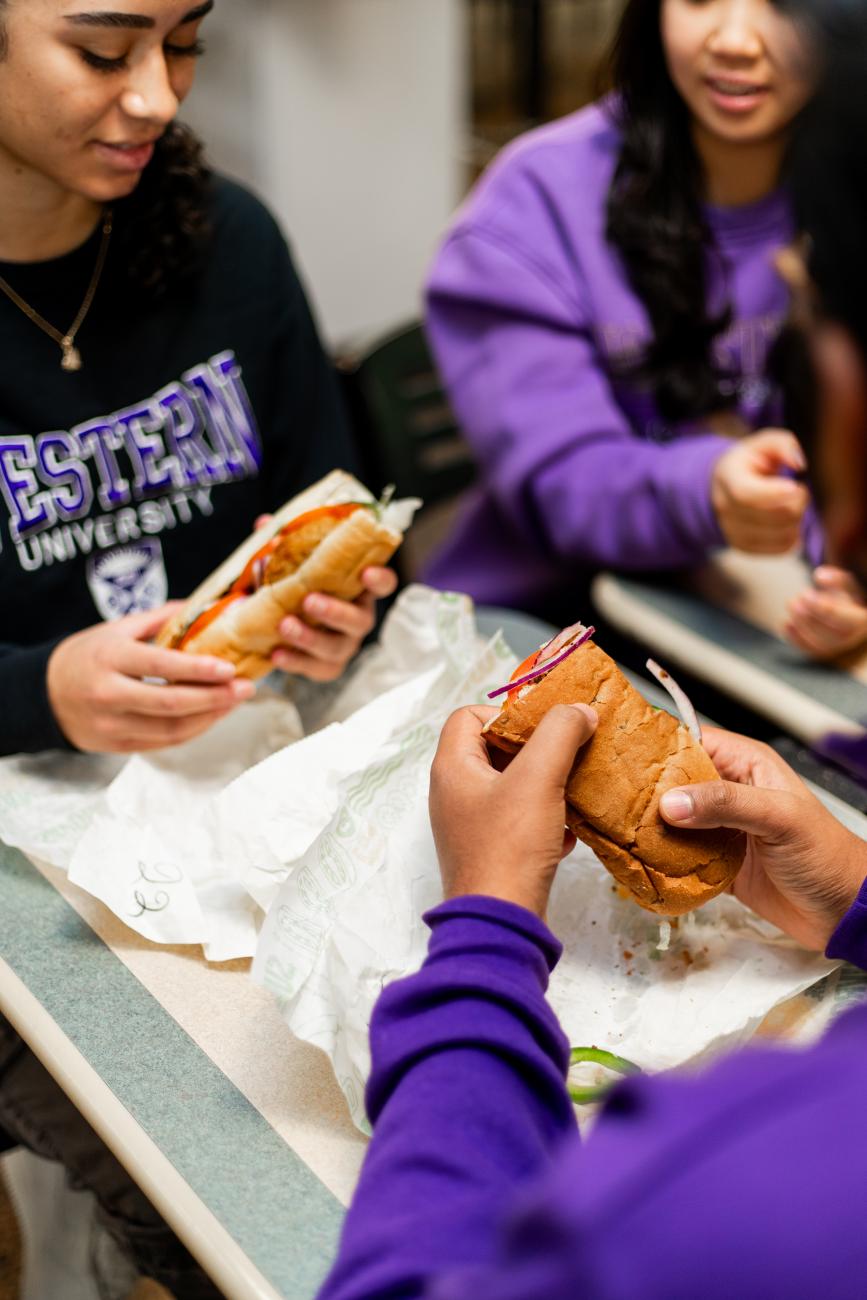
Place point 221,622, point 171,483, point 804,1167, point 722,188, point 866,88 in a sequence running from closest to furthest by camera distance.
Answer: point 804,1167 → point 866,88 → point 221,622 → point 171,483 → point 722,188

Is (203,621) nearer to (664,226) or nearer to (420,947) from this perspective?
(420,947)

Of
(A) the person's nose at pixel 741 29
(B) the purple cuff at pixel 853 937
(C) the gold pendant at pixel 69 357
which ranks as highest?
(A) the person's nose at pixel 741 29

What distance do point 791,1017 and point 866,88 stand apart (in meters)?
0.65

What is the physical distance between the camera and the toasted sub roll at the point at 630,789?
937 mm

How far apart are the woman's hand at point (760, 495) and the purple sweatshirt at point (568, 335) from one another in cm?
11

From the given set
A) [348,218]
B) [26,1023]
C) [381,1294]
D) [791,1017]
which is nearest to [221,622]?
[26,1023]

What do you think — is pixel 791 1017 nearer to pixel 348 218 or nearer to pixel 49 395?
pixel 49 395

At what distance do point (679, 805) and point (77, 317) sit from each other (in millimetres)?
863

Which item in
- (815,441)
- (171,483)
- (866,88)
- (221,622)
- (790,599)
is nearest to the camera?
(866,88)

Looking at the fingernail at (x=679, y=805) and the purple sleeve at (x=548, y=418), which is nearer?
the fingernail at (x=679, y=805)

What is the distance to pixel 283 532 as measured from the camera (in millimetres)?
1308

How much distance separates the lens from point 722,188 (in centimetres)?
182

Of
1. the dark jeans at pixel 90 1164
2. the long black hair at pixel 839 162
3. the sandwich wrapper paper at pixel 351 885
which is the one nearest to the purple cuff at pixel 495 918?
the sandwich wrapper paper at pixel 351 885

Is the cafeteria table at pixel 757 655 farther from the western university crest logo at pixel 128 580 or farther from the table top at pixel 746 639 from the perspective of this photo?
the western university crest logo at pixel 128 580
